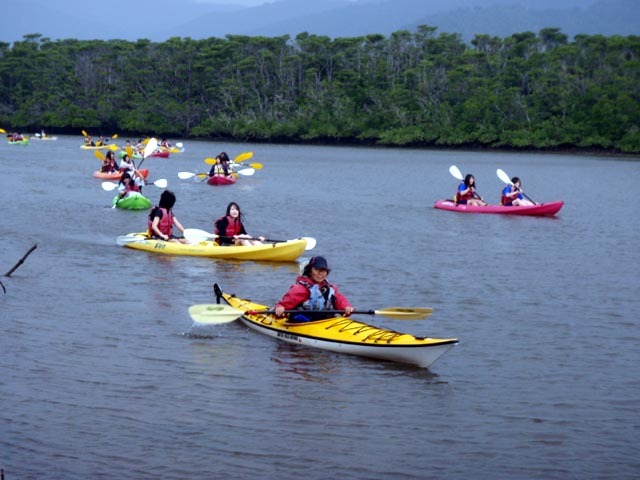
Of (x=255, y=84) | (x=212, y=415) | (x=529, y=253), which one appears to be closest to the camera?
(x=212, y=415)

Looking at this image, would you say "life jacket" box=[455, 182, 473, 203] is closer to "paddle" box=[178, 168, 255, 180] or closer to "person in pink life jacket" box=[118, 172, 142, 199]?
"person in pink life jacket" box=[118, 172, 142, 199]

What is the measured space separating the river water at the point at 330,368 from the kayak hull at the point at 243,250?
20cm

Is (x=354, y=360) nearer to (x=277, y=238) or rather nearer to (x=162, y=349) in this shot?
(x=162, y=349)

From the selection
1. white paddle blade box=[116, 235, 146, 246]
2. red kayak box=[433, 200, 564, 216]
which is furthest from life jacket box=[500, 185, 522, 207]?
white paddle blade box=[116, 235, 146, 246]

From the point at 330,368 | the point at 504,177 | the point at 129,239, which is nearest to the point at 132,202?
the point at 129,239

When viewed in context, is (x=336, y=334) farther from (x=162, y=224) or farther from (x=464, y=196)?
(x=464, y=196)

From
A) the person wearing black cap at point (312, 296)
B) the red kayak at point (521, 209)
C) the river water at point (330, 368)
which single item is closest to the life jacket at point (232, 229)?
the river water at point (330, 368)

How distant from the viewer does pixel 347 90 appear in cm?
8150

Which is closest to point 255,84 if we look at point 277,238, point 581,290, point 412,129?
point 412,129

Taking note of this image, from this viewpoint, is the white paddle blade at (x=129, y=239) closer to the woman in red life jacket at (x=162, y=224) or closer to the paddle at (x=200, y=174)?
the woman in red life jacket at (x=162, y=224)

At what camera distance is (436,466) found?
24.7ft

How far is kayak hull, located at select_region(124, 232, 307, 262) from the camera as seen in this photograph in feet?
53.2

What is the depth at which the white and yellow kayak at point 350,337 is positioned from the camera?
964 cm

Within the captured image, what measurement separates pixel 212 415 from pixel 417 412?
180 cm
